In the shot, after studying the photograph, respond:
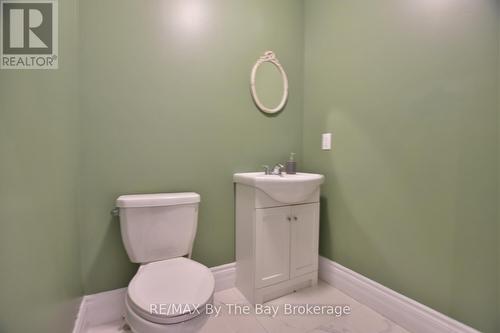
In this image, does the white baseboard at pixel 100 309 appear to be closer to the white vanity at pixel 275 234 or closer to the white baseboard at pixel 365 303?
the white baseboard at pixel 365 303

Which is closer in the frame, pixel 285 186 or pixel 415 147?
pixel 415 147

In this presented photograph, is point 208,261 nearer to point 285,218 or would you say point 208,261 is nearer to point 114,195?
point 285,218

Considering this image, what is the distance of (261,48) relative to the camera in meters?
1.80

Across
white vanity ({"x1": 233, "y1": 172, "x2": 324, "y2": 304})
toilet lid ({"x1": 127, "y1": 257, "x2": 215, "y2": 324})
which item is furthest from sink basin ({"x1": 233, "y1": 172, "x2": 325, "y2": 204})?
toilet lid ({"x1": 127, "y1": 257, "x2": 215, "y2": 324})

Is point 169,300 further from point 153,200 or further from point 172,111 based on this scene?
point 172,111

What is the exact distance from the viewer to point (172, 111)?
4.92 ft

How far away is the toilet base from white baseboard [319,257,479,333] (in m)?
1.11

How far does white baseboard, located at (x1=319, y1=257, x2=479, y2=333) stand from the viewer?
1160mm

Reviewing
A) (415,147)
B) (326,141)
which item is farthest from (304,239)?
(415,147)

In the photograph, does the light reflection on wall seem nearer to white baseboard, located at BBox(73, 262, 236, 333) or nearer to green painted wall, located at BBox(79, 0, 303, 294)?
green painted wall, located at BBox(79, 0, 303, 294)

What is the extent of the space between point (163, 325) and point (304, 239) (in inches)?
42.1

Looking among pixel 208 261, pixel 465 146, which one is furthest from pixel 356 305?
pixel 465 146

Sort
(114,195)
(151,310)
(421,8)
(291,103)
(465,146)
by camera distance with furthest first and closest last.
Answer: (291,103)
(114,195)
(421,8)
(465,146)
(151,310)

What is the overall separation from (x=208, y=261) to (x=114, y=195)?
76 cm
